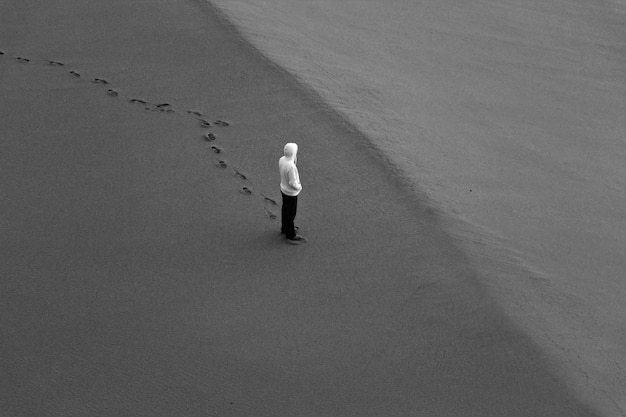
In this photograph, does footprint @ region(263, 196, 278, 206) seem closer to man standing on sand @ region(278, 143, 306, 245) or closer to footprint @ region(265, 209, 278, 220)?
footprint @ region(265, 209, 278, 220)

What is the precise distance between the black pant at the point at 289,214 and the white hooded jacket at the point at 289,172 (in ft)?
0.23

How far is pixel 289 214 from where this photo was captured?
708 cm

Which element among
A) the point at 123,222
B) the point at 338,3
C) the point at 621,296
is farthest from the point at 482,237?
the point at 338,3

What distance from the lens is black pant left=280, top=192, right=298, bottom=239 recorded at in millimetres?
6984

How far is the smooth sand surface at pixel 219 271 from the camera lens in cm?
607

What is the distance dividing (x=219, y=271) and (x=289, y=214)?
81 cm

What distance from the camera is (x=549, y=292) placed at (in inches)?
280

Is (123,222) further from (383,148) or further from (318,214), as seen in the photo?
(383,148)

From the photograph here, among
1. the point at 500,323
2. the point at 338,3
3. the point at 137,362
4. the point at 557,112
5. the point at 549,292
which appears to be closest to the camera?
the point at 137,362

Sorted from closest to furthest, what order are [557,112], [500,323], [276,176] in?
[500,323], [276,176], [557,112]

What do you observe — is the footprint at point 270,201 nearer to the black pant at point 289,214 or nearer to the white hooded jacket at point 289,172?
the black pant at point 289,214

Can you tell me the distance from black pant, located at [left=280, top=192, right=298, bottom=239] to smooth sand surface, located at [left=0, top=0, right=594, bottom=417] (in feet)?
0.47

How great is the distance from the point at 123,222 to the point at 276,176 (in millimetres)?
1647

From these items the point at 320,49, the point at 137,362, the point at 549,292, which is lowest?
→ the point at 137,362
